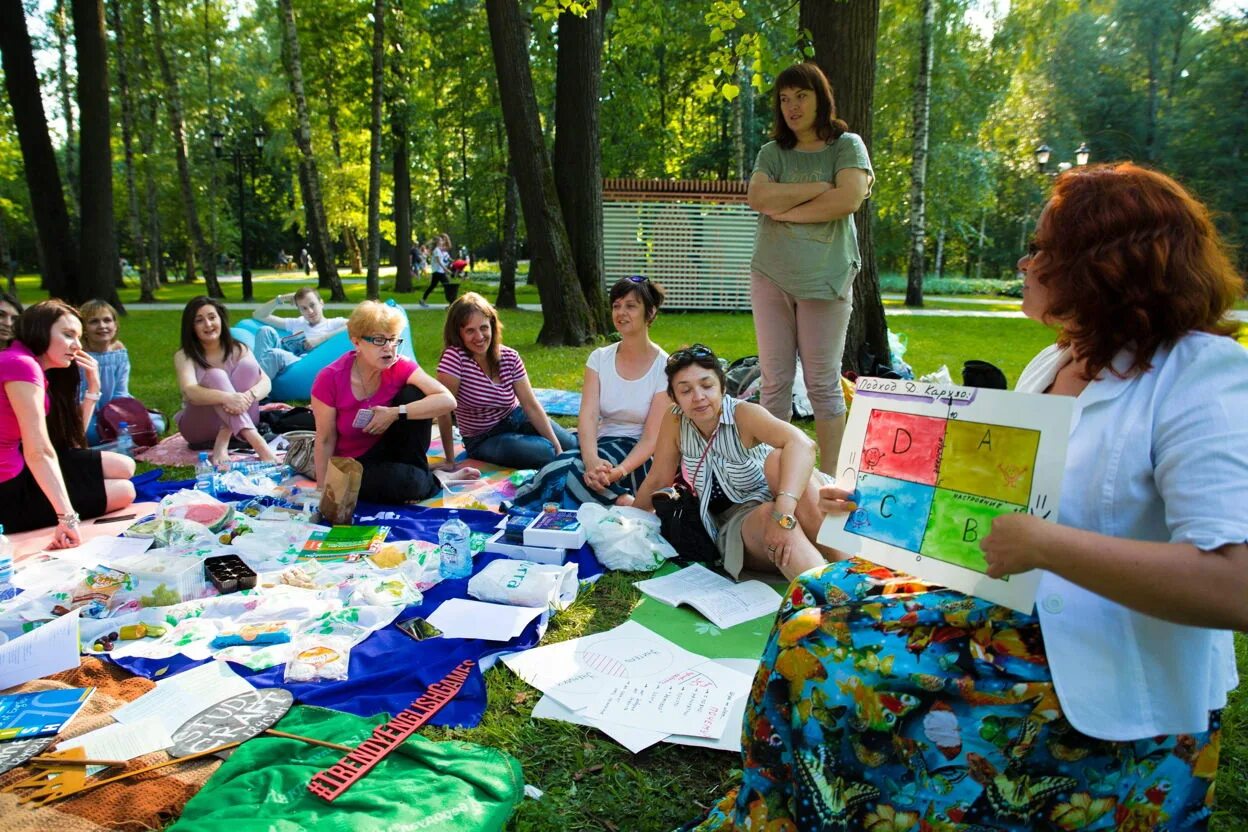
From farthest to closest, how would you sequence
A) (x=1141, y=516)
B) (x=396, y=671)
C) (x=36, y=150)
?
(x=36, y=150) → (x=396, y=671) → (x=1141, y=516)

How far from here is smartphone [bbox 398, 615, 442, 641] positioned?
3086 millimetres

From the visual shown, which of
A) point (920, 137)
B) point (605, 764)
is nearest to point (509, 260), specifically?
point (920, 137)

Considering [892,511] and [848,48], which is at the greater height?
[848,48]

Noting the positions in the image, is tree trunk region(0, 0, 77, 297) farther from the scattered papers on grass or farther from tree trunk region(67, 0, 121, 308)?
the scattered papers on grass

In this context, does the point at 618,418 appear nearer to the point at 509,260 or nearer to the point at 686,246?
the point at 686,246

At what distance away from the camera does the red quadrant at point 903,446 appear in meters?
1.72

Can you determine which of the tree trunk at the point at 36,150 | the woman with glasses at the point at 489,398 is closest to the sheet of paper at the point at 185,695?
the woman with glasses at the point at 489,398

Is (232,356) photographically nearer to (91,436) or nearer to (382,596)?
(91,436)

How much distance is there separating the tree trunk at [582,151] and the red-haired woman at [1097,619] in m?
8.77

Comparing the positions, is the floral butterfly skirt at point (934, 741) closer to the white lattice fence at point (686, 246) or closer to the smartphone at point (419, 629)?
the smartphone at point (419, 629)

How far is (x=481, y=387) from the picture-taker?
525cm

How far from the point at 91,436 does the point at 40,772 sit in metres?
4.11

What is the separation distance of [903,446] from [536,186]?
8.41 metres

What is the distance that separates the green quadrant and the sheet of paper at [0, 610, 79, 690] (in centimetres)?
288
